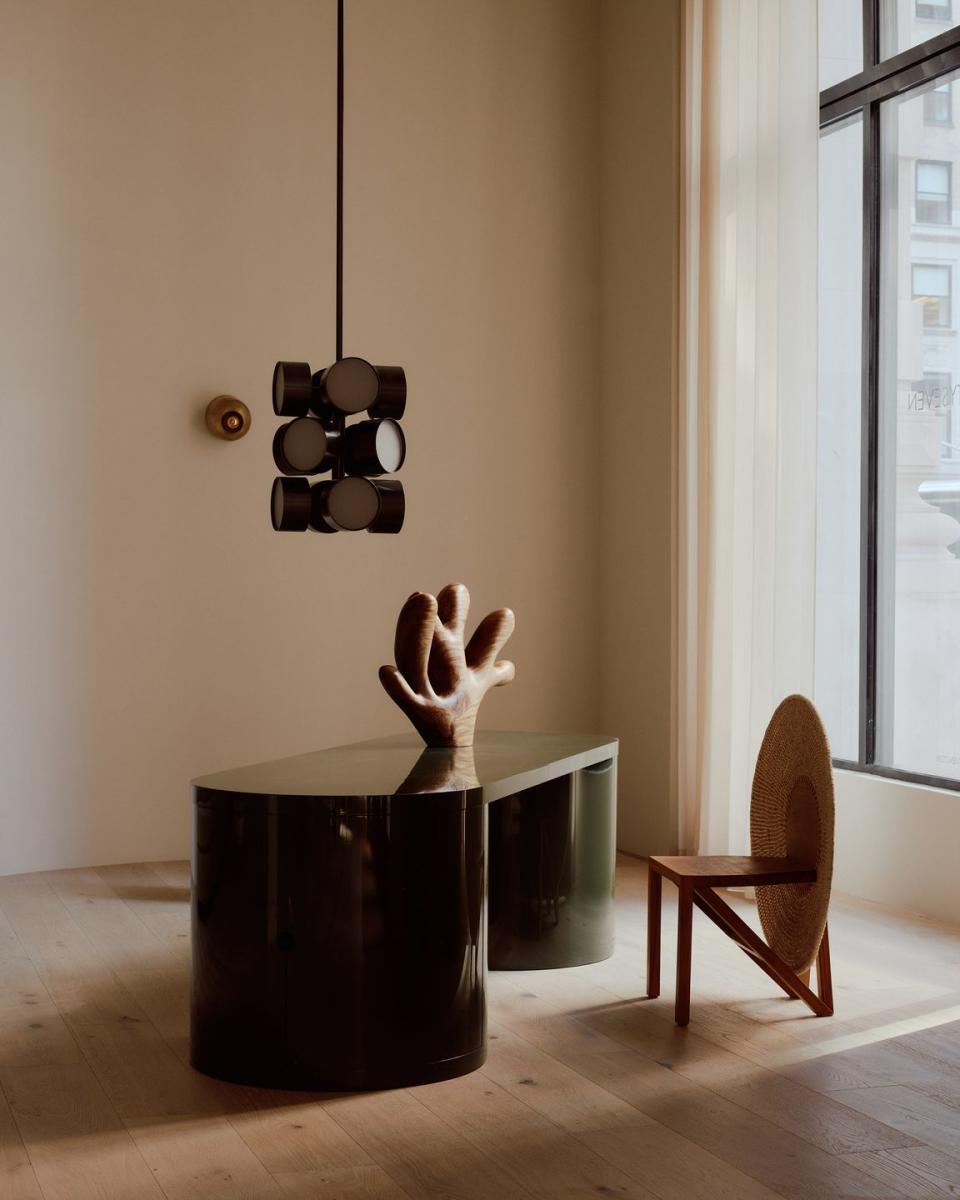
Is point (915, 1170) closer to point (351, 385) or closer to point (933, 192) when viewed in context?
point (351, 385)

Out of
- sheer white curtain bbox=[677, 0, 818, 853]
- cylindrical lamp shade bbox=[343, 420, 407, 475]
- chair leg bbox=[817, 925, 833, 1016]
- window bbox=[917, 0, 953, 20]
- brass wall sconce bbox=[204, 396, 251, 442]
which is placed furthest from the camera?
brass wall sconce bbox=[204, 396, 251, 442]

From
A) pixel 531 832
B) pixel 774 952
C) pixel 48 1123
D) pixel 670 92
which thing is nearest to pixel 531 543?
pixel 670 92

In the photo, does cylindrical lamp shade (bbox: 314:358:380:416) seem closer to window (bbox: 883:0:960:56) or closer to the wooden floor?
the wooden floor

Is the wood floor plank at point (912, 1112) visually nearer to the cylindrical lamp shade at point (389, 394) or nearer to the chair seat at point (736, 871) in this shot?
the chair seat at point (736, 871)

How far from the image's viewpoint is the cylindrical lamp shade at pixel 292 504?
11.8 feet

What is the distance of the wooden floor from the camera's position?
2424 mm

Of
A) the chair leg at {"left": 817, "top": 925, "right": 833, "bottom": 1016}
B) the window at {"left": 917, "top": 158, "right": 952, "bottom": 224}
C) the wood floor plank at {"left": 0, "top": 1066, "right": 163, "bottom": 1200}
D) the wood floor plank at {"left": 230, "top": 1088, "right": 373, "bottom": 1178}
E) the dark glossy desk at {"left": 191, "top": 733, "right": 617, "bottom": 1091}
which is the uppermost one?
the window at {"left": 917, "top": 158, "right": 952, "bottom": 224}

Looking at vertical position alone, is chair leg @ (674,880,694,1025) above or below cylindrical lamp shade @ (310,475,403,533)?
below

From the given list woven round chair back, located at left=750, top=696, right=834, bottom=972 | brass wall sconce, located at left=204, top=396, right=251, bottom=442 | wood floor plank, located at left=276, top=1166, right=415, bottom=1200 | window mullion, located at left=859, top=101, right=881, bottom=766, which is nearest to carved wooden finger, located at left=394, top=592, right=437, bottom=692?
woven round chair back, located at left=750, top=696, right=834, bottom=972

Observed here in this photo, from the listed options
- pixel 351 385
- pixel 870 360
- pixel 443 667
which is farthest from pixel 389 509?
pixel 870 360

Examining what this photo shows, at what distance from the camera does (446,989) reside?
2912 millimetres

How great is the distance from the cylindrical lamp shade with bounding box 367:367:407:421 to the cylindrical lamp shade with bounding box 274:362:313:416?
167 millimetres

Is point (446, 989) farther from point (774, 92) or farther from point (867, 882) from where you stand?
point (774, 92)

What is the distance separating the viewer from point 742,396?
4934 mm
